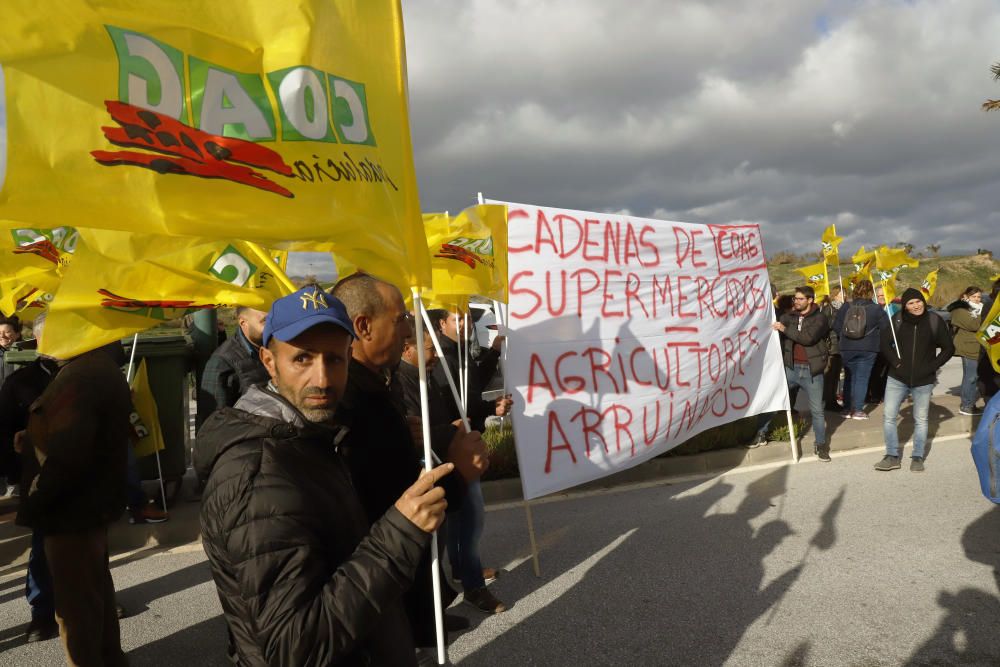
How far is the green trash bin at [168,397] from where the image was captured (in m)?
6.25

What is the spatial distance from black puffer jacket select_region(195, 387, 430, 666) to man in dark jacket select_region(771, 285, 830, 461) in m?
6.76

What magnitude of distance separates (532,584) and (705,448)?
144 inches

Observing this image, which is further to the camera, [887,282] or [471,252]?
[887,282]

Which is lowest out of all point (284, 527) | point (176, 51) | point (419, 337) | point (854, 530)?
point (854, 530)

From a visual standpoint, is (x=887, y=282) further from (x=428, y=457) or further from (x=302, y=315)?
(x=302, y=315)

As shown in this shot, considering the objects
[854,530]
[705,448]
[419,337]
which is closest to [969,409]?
[705,448]

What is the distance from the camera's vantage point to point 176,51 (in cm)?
149

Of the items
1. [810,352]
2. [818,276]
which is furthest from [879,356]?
[810,352]

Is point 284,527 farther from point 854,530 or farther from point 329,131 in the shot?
point 854,530

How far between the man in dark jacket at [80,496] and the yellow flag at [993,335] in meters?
4.94

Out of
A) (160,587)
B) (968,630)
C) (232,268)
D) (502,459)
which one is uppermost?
(232,268)

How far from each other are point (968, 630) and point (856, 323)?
637 centimetres

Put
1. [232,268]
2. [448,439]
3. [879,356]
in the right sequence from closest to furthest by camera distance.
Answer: [448,439] → [232,268] → [879,356]

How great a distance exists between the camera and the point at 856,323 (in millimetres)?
9195
